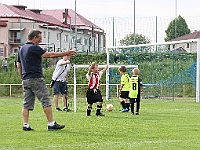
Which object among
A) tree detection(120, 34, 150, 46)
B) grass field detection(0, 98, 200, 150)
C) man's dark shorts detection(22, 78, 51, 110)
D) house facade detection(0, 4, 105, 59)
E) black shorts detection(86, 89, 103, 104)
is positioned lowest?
grass field detection(0, 98, 200, 150)

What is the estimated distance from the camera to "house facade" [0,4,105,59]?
57719 mm

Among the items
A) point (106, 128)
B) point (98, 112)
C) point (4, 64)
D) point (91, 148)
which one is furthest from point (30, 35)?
point (4, 64)

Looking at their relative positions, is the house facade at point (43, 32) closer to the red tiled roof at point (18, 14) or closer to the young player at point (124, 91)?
the red tiled roof at point (18, 14)

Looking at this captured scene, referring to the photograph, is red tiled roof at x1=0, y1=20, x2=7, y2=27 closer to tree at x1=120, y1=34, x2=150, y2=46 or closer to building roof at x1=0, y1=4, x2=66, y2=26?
building roof at x1=0, y1=4, x2=66, y2=26

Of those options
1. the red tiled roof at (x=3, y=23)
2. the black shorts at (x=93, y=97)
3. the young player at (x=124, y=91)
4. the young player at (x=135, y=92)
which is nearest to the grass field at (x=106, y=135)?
the black shorts at (x=93, y=97)

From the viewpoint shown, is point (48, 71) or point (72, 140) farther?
point (48, 71)

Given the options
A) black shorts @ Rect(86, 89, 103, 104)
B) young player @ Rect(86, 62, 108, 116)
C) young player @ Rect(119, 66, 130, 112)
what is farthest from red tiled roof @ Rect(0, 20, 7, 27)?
black shorts @ Rect(86, 89, 103, 104)

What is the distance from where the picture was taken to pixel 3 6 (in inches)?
A: 2975

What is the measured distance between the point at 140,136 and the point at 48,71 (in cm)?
3473

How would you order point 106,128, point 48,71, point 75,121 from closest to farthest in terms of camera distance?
point 106,128 → point 75,121 → point 48,71

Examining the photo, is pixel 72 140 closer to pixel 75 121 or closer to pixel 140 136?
pixel 140 136

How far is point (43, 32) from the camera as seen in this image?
6862 centimetres

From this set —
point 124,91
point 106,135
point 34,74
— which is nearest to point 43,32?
point 124,91

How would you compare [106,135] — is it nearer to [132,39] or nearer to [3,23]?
[132,39]
